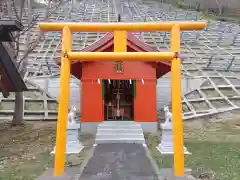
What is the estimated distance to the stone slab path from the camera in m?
7.48

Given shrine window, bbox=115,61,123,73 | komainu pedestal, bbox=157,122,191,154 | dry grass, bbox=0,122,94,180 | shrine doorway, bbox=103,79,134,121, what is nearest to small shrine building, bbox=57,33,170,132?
shrine window, bbox=115,61,123,73

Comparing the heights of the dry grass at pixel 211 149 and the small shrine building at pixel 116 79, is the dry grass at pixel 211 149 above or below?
below

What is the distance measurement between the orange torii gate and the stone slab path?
795mm

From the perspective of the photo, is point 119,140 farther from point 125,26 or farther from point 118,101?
point 125,26

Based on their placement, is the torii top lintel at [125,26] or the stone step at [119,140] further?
the stone step at [119,140]

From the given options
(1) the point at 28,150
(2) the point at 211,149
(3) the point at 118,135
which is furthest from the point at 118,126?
(2) the point at 211,149

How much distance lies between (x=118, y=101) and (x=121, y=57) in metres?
7.58

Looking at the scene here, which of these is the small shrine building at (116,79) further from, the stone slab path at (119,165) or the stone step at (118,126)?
Answer: the stone slab path at (119,165)

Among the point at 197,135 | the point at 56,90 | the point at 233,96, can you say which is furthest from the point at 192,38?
the point at 197,135

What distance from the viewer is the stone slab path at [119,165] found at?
748cm

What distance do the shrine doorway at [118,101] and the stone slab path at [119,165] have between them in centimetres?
407

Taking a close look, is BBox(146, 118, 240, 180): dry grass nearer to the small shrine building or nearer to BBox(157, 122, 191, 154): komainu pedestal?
BBox(157, 122, 191, 154): komainu pedestal

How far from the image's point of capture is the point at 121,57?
303 inches

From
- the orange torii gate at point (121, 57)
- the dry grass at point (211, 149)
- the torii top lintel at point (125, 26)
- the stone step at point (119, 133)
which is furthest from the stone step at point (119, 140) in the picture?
the torii top lintel at point (125, 26)
